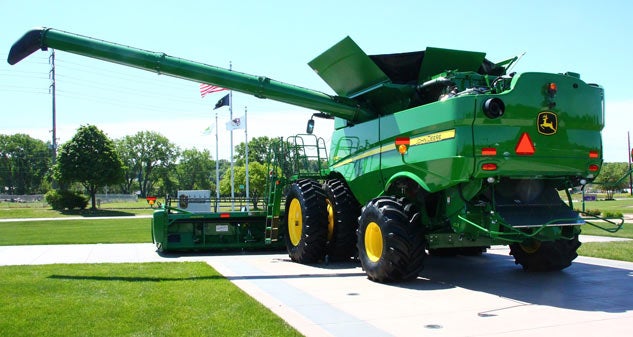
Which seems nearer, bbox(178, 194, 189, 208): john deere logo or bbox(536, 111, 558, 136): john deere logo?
bbox(536, 111, 558, 136): john deere logo

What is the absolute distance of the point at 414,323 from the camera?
6.44m

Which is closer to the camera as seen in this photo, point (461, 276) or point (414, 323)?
point (414, 323)

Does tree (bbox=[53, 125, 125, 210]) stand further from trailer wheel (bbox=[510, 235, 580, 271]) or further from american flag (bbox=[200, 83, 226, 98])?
trailer wheel (bbox=[510, 235, 580, 271])

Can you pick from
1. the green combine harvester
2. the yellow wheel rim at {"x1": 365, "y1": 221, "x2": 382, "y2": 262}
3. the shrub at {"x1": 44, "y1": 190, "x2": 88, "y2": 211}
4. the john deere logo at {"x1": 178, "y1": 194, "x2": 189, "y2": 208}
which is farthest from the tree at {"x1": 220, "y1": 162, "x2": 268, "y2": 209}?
the yellow wheel rim at {"x1": 365, "y1": 221, "x2": 382, "y2": 262}

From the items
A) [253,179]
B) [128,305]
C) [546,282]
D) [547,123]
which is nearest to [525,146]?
[547,123]

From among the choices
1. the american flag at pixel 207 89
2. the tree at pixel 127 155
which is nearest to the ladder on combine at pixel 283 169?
the american flag at pixel 207 89

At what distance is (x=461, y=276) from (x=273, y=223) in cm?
488

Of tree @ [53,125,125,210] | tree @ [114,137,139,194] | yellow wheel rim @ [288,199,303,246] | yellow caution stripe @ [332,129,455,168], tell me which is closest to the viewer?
yellow caution stripe @ [332,129,455,168]

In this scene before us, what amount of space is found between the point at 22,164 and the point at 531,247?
128275 millimetres

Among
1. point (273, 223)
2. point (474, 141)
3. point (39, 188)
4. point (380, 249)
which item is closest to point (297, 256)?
point (273, 223)

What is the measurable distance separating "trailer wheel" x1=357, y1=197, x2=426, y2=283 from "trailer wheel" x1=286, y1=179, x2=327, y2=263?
7.61 feet

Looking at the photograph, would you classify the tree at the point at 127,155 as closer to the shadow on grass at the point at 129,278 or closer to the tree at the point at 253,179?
the tree at the point at 253,179

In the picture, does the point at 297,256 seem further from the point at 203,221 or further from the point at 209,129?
the point at 209,129

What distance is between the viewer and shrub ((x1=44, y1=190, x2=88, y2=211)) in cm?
4347
